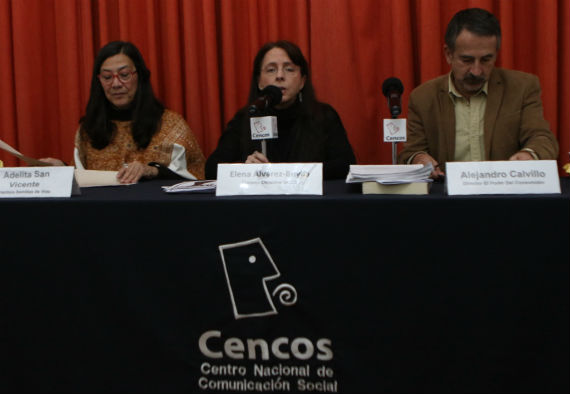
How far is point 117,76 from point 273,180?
4.86ft

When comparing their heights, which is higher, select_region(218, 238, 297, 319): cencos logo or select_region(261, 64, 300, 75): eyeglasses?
select_region(261, 64, 300, 75): eyeglasses

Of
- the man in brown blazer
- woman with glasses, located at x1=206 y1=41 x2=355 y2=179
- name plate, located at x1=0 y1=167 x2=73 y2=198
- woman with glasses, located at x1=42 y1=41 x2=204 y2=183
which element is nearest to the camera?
name plate, located at x1=0 y1=167 x2=73 y2=198

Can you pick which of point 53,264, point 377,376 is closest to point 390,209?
point 377,376

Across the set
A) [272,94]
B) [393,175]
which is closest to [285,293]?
[393,175]

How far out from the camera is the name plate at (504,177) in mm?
1222

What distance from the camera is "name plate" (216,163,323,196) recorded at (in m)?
1.33

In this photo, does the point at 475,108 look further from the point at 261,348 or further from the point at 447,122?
the point at 261,348

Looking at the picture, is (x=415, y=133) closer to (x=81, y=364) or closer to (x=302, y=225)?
(x=302, y=225)

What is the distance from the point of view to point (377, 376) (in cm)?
127

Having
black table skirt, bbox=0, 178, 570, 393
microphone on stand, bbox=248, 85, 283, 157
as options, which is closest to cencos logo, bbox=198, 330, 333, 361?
black table skirt, bbox=0, 178, 570, 393

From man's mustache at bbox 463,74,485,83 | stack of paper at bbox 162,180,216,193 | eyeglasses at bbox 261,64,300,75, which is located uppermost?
eyeglasses at bbox 261,64,300,75

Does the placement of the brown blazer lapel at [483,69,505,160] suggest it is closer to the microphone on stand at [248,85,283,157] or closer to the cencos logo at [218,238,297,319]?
the microphone on stand at [248,85,283,157]

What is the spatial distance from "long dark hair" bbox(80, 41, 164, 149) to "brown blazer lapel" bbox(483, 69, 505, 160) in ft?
4.58

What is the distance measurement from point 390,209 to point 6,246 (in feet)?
3.01
